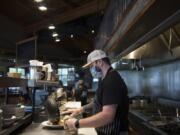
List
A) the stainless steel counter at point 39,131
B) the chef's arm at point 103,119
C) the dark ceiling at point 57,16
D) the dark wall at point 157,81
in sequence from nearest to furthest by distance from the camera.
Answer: the chef's arm at point 103,119 < the stainless steel counter at point 39,131 < the dark wall at point 157,81 < the dark ceiling at point 57,16

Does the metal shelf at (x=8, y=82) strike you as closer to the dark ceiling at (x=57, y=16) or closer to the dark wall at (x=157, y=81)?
the dark wall at (x=157, y=81)

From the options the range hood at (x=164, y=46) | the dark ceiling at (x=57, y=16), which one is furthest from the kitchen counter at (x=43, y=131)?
the dark ceiling at (x=57, y=16)

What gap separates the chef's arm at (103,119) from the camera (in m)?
2.35

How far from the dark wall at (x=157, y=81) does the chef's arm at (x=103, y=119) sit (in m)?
2.16

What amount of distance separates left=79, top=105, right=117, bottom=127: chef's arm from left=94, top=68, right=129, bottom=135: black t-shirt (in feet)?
0.16

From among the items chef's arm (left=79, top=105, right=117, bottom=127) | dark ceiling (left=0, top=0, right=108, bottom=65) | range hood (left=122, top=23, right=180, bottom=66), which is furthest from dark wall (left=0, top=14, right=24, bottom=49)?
chef's arm (left=79, top=105, right=117, bottom=127)

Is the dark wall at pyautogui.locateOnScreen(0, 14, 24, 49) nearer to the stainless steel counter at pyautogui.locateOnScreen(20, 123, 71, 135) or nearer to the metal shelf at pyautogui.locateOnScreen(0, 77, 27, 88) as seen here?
the stainless steel counter at pyautogui.locateOnScreen(20, 123, 71, 135)

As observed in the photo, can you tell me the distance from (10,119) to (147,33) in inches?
54.8

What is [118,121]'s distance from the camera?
249 cm

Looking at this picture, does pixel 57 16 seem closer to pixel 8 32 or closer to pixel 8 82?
pixel 8 32

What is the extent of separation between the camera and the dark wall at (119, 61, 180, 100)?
14.4 ft

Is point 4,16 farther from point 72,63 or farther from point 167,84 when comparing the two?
point 72,63

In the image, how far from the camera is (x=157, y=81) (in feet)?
17.8

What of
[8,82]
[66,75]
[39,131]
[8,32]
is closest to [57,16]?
[8,32]
